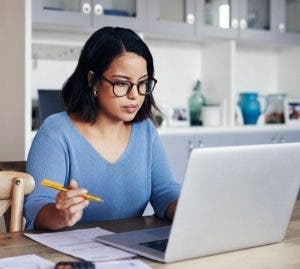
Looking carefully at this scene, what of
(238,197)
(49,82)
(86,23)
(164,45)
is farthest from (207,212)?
(164,45)

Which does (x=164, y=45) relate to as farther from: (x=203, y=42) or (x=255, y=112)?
(x=255, y=112)

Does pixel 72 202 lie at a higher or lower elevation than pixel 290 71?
lower

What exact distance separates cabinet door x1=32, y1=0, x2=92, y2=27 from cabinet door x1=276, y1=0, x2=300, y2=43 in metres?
1.56

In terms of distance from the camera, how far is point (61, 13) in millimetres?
3271

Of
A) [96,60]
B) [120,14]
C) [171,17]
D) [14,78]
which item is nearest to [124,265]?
[96,60]

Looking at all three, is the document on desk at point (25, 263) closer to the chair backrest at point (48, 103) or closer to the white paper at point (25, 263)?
the white paper at point (25, 263)

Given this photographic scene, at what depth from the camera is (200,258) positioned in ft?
3.74

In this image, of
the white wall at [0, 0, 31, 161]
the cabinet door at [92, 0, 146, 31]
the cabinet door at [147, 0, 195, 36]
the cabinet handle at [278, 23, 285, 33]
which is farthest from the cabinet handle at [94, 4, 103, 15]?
the cabinet handle at [278, 23, 285, 33]

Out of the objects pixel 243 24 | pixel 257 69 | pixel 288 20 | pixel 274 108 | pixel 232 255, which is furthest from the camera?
pixel 257 69

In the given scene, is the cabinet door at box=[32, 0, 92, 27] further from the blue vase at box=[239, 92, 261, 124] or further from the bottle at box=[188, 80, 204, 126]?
the blue vase at box=[239, 92, 261, 124]

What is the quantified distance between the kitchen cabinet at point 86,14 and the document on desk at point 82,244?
2107 millimetres

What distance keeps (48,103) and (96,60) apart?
1686 mm

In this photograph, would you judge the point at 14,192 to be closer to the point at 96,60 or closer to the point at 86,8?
the point at 96,60

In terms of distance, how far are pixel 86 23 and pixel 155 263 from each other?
2.46m
